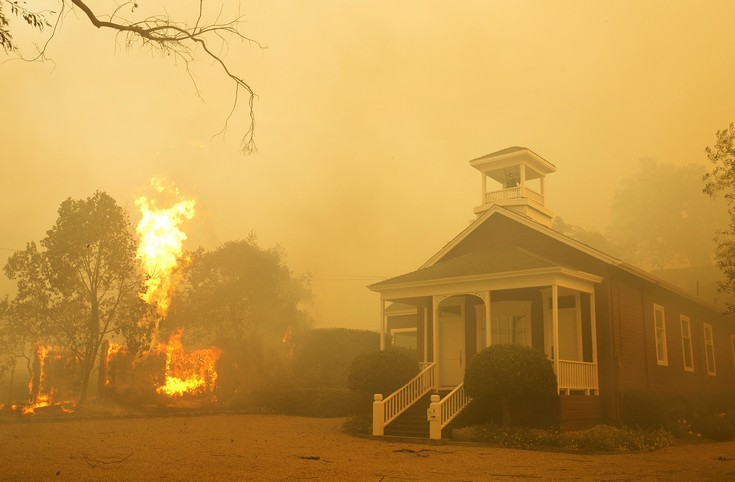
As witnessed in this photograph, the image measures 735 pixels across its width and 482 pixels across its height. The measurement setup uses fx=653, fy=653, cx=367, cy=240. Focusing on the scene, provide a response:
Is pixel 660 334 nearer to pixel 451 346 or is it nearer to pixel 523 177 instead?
pixel 523 177

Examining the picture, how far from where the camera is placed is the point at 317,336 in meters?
32.7

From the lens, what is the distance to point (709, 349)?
2997 cm

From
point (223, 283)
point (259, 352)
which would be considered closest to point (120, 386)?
point (259, 352)

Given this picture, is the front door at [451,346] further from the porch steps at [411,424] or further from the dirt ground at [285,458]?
the dirt ground at [285,458]

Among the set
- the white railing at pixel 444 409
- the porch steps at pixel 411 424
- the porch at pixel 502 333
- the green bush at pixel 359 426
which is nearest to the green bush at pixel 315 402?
the porch at pixel 502 333

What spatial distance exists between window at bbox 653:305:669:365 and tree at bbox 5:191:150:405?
19636 mm

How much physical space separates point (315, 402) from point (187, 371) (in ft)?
25.6

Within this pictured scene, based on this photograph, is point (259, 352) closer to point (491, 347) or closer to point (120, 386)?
point (120, 386)

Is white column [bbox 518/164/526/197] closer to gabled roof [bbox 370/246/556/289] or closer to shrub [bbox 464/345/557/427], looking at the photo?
gabled roof [bbox 370/246/556/289]

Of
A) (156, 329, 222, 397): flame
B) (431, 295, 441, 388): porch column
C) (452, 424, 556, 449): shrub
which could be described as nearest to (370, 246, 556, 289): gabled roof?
(431, 295, 441, 388): porch column

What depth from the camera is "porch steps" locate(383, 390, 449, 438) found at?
1834 centimetres

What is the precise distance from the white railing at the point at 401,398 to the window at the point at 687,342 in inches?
466

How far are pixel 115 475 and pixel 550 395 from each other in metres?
11.7

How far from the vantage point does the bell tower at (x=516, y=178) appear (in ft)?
82.7
